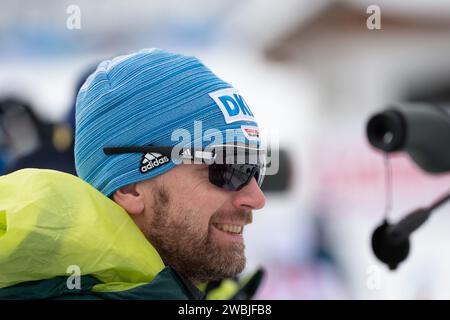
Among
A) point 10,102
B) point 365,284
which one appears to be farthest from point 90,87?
point 365,284

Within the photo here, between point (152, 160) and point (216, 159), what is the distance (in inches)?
5.3

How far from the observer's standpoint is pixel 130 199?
5.33 ft

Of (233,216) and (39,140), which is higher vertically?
(39,140)

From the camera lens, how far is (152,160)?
1596mm

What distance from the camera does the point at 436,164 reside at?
1146 millimetres

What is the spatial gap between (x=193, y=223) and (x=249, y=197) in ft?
0.47

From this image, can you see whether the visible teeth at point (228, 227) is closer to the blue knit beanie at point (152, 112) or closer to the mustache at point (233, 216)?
the mustache at point (233, 216)

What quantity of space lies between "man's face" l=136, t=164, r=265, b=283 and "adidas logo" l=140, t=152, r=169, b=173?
37 millimetres

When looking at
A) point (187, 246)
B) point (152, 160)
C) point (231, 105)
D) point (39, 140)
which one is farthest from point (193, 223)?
point (39, 140)

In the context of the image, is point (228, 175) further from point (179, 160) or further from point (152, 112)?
point (152, 112)

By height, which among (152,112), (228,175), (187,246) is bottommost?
(187,246)

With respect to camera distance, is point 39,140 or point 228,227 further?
point 39,140

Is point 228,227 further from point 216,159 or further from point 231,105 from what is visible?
point 231,105
